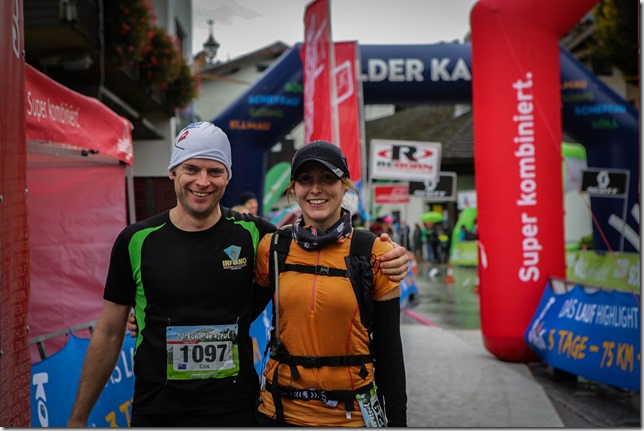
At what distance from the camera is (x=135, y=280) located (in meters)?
2.53

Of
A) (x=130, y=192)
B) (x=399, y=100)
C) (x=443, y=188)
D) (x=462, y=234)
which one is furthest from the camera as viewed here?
(x=462, y=234)

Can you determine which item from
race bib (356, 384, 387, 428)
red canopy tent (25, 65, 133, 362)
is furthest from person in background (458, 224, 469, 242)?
race bib (356, 384, 387, 428)

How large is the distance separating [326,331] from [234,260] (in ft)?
1.29

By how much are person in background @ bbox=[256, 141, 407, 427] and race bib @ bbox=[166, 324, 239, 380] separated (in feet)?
0.50

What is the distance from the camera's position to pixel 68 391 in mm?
3646

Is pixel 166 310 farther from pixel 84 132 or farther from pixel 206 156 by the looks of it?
pixel 84 132

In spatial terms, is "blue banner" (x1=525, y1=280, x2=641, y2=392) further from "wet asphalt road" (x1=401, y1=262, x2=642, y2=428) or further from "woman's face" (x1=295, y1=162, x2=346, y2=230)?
"woman's face" (x1=295, y1=162, x2=346, y2=230)

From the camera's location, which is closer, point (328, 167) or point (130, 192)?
point (328, 167)

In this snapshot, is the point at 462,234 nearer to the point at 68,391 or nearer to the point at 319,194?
the point at 68,391

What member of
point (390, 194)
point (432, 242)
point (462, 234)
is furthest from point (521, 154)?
point (432, 242)

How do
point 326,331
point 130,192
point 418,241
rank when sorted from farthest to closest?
point 418,241
point 130,192
point 326,331

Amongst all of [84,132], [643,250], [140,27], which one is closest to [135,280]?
[84,132]

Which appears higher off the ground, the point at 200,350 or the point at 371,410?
the point at 200,350

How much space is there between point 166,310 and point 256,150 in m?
8.82
